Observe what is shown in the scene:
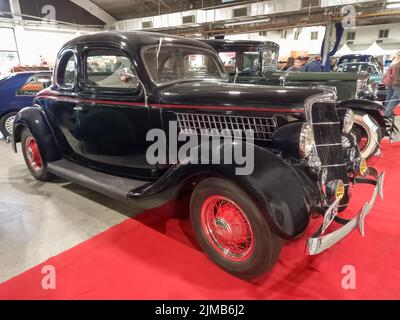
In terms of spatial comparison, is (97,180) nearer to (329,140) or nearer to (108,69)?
(108,69)

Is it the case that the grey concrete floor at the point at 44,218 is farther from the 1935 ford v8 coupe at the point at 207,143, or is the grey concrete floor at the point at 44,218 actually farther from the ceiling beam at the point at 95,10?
the ceiling beam at the point at 95,10

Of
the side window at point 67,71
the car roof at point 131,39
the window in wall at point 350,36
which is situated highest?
the window in wall at point 350,36

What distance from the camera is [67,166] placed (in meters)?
3.28

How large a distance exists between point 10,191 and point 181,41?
109 inches

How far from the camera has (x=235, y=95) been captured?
2.23 m

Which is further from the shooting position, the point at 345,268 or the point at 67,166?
the point at 67,166

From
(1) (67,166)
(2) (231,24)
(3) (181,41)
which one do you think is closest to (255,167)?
(3) (181,41)

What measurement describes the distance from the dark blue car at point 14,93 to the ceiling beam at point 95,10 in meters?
12.0

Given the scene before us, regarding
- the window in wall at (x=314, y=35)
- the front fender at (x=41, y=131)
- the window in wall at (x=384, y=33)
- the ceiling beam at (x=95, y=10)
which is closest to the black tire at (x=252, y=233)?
the front fender at (x=41, y=131)

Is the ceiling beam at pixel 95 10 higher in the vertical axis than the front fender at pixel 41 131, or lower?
higher

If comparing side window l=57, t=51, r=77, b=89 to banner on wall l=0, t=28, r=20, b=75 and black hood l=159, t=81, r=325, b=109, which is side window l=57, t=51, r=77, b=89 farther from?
banner on wall l=0, t=28, r=20, b=75

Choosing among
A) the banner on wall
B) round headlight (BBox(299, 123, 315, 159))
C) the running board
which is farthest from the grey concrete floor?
the banner on wall

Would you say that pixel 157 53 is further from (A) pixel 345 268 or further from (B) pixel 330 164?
(A) pixel 345 268

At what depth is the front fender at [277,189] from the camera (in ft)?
5.66
